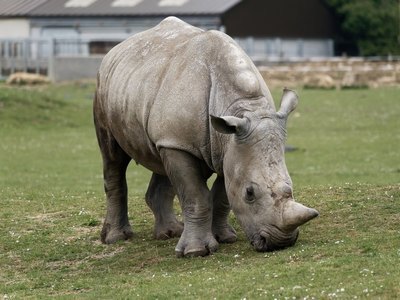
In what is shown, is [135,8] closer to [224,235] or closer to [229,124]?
[224,235]

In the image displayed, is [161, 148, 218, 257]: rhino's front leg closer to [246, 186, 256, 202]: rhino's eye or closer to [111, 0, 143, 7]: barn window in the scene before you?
[246, 186, 256, 202]: rhino's eye

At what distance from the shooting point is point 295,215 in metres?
10.7

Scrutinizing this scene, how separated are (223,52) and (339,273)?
3000 millimetres

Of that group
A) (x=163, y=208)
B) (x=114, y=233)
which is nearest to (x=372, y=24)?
(x=163, y=208)

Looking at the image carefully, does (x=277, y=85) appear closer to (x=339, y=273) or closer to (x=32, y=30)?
(x=32, y=30)

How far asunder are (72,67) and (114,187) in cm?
3818

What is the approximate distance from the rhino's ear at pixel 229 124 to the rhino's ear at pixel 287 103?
48 centimetres

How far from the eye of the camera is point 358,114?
35750mm

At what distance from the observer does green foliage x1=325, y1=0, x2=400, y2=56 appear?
207 ft

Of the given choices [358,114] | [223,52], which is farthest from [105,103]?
[358,114]

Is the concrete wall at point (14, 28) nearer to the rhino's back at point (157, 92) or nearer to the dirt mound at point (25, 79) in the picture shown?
the dirt mound at point (25, 79)

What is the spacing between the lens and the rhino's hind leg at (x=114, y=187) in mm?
13531

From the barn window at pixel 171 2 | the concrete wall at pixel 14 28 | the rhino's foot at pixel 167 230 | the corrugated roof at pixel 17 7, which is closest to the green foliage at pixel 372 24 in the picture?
the barn window at pixel 171 2

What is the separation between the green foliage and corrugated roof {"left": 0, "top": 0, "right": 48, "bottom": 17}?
16194 millimetres
